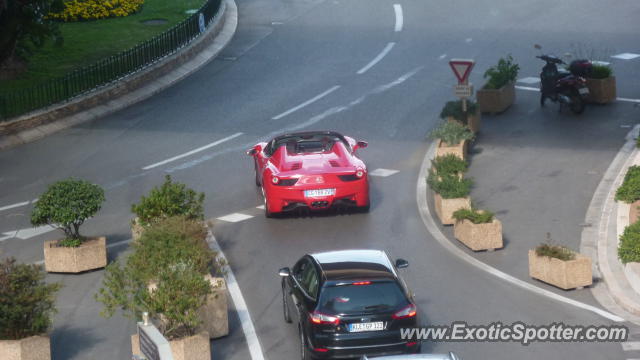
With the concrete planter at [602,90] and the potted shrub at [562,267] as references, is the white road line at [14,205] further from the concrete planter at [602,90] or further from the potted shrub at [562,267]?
the concrete planter at [602,90]

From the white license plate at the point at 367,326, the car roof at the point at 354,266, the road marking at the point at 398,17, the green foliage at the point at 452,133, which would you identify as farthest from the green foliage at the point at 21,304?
the road marking at the point at 398,17

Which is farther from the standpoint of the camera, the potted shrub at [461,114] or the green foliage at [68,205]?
the potted shrub at [461,114]

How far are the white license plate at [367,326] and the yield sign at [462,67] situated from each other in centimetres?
1187

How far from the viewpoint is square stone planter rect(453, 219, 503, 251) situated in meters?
19.1

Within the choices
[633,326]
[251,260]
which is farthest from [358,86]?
[633,326]

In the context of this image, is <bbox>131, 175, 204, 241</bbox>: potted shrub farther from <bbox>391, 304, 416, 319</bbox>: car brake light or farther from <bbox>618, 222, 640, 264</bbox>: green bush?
<bbox>618, 222, 640, 264</bbox>: green bush

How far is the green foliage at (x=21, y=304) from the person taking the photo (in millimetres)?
14359

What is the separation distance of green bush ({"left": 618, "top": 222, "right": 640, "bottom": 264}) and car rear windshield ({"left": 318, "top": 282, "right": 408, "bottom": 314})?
4.90 m

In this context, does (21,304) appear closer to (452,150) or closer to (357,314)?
(357,314)

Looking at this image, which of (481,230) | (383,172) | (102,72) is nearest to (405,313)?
(481,230)

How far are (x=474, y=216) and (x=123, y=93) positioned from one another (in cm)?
1625

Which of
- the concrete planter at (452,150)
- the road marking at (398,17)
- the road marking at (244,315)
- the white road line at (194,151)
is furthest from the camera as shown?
the road marking at (398,17)

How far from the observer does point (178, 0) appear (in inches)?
1852

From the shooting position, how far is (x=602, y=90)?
98.2ft
